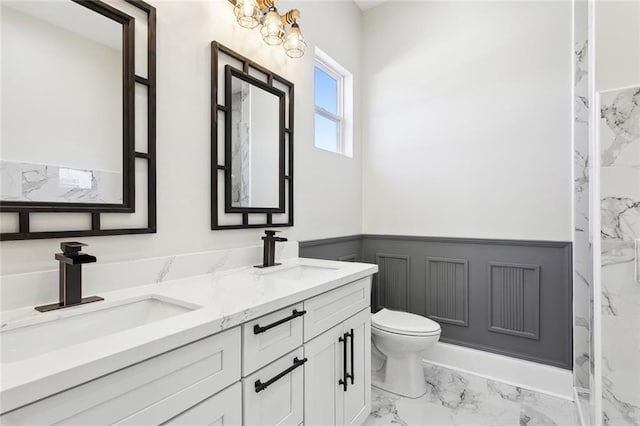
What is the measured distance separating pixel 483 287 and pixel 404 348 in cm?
78

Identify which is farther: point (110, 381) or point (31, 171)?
point (31, 171)

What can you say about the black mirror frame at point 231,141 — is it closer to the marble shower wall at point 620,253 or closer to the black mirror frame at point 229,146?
the black mirror frame at point 229,146

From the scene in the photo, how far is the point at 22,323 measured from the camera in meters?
0.84

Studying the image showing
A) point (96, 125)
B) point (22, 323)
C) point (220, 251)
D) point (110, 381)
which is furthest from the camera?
point (220, 251)

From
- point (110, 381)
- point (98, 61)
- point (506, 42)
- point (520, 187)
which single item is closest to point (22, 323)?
Result: point (110, 381)

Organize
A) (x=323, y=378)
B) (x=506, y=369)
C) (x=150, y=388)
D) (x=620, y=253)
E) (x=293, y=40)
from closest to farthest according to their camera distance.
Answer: (x=150, y=388), (x=620, y=253), (x=323, y=378), (x=293, y=40), (x=506, y=369)

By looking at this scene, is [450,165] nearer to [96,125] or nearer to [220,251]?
[220,251]

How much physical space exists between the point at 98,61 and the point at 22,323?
885 mm

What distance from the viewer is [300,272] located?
1790mm

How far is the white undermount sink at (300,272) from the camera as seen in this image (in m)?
1.65

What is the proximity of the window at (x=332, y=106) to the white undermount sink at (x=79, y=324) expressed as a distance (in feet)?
5.38

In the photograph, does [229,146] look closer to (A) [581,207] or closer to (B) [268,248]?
(B) [268,248]

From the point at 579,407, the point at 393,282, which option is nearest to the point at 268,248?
the point at 393,282

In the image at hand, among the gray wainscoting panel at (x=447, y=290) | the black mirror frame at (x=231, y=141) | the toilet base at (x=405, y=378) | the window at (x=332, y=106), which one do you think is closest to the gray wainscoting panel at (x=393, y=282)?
the gray wainscoting panel at (x=447, y=290)
